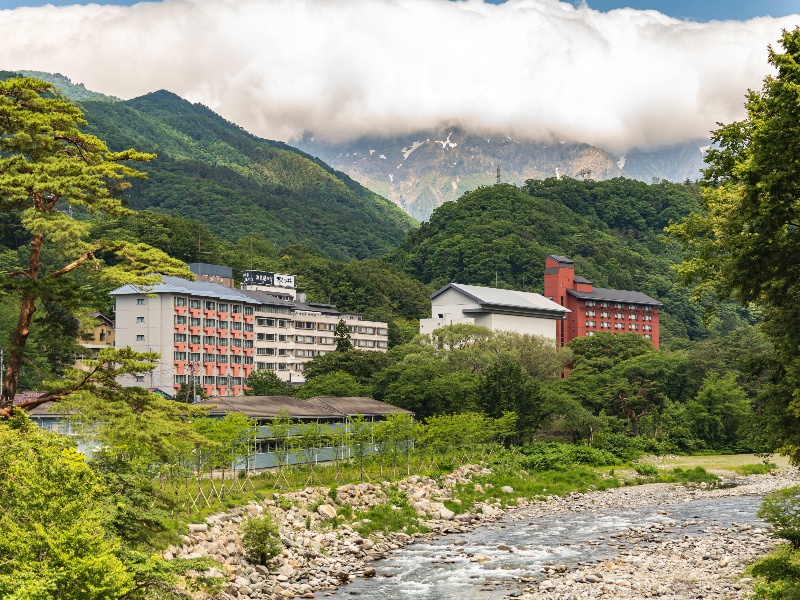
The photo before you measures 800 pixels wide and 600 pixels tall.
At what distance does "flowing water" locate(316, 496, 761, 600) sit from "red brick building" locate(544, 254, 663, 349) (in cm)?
8625

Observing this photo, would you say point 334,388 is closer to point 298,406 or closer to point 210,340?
point 298,406

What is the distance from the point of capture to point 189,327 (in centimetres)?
10762

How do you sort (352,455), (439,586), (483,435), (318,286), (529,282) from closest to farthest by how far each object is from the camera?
(439,586) → (352,455) → (483,435) → (318,286) → (529,282)

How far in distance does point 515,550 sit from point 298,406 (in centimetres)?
3134

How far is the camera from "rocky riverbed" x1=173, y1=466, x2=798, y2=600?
32.7 m

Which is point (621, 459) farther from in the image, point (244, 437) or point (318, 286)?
point (318, 286)

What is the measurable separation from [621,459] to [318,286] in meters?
76.8

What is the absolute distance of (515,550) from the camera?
4269 centimetres

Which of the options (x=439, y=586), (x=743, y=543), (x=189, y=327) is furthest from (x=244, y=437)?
(x=189, y=327)

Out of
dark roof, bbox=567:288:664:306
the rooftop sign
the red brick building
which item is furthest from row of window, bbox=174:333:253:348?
dark roof, bbox=567:288:664:306

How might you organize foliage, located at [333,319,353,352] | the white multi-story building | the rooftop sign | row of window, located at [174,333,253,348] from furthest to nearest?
the rooftop sign
foliage, located at [333,319,353,352]
row of window, located at [174,333,253,348]
the white multi-story building

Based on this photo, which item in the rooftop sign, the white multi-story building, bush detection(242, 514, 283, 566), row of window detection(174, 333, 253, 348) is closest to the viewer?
bush detection(242, 514, 283, 566)

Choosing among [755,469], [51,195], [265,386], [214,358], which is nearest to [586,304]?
[214,358]

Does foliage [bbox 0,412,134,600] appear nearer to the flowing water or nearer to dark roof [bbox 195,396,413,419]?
the flowing water
